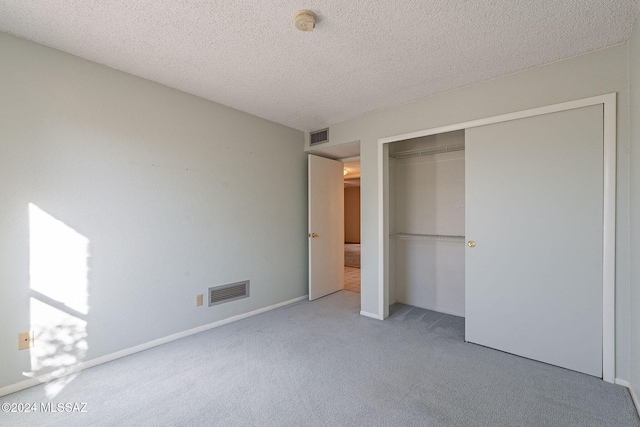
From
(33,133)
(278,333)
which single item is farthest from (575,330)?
(33,133)

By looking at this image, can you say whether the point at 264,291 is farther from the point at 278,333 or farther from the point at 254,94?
the point at 254,94

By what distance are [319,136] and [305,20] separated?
7.39 ft

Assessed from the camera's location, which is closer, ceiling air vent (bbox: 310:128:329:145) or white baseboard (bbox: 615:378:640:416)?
white baseboard (bbox: 615:378:640:416)

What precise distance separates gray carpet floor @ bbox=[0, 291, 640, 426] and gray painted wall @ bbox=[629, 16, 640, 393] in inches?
12.9

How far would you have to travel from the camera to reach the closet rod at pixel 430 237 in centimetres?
345

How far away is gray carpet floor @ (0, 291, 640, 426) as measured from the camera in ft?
5.63

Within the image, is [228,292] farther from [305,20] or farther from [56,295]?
[305,20]

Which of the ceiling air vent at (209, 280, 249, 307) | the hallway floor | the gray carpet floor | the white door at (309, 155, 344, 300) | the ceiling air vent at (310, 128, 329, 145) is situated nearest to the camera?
the gray carpet floor

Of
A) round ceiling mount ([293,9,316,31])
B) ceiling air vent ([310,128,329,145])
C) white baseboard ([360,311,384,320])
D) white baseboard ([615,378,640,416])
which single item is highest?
round ceiling mount ([293,9,316,31])

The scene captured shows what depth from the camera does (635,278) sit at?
1.84 metres

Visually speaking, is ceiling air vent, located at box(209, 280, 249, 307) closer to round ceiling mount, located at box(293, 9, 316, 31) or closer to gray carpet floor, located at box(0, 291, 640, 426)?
gray carpet floor, located at box(0, 291, 640, 426)

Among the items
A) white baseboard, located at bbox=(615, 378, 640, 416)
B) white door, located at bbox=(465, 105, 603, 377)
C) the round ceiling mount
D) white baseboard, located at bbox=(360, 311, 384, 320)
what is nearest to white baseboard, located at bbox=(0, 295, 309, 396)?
white baseboard, located at bbox=(360, 311, 384, 320)

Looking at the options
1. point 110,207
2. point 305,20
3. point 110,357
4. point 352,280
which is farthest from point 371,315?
point 305,20

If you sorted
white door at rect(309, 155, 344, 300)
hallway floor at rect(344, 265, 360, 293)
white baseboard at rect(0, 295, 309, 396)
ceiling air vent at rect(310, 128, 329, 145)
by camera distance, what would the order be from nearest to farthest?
white baseboard at rect(0, 295, 309, 396) → ceiling air vent at rect(310, 128, 329, 145) → white door at rect(309, 155, 344, 300) → hallway floor at rect(344, 265, 360, 293)
